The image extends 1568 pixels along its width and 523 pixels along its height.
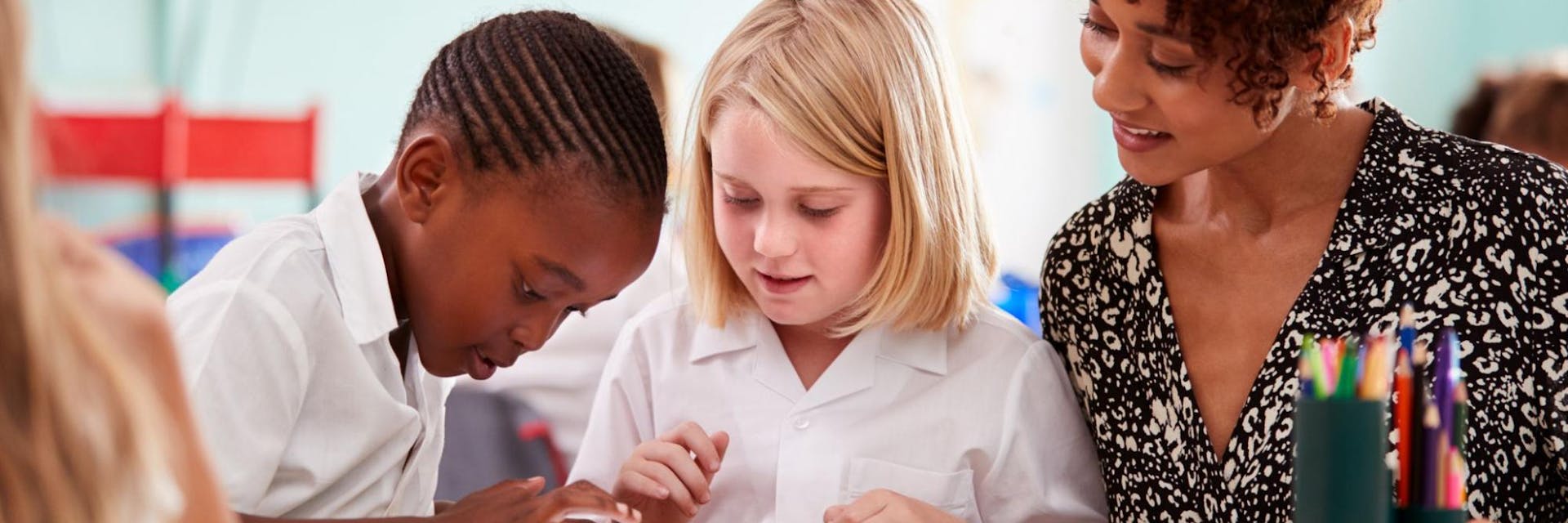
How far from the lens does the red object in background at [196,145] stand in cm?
320

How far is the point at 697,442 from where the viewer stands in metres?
1.30

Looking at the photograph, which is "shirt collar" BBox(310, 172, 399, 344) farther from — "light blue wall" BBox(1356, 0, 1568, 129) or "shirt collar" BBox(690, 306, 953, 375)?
"light blue wall" BBox(1356, 0, 1568, 129)

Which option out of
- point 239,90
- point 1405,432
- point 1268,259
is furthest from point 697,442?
point 239,90

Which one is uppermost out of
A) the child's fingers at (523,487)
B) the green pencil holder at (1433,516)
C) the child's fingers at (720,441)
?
the green pencil holder at (1433,516)

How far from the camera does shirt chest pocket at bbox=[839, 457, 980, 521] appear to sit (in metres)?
1.36

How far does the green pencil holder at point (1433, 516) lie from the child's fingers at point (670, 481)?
2.12 ft

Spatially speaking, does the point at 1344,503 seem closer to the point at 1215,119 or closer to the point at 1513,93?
the point at 1215,119

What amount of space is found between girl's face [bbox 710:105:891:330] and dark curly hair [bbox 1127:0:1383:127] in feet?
1.06

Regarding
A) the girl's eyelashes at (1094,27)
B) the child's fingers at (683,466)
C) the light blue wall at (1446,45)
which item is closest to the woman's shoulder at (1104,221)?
the girl's eyelashes at (1094,27)

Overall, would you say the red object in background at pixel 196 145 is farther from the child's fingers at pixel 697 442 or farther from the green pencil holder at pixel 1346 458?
the green pencil holder at pixel 1346 458

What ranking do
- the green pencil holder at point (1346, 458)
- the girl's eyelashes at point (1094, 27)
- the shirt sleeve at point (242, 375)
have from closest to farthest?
the green pencil holder at point (1346, 458) → the shirt sleeve at point (242, 375) → the girl's eyelashes at point (1094, 27)

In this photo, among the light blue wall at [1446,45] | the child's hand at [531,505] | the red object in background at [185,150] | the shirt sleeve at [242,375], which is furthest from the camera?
the light blue wall at [1446,45]

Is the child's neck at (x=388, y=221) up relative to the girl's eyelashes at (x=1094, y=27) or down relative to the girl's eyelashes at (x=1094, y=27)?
down

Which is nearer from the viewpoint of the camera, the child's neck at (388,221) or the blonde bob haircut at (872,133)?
the child's neck at (388,221)
